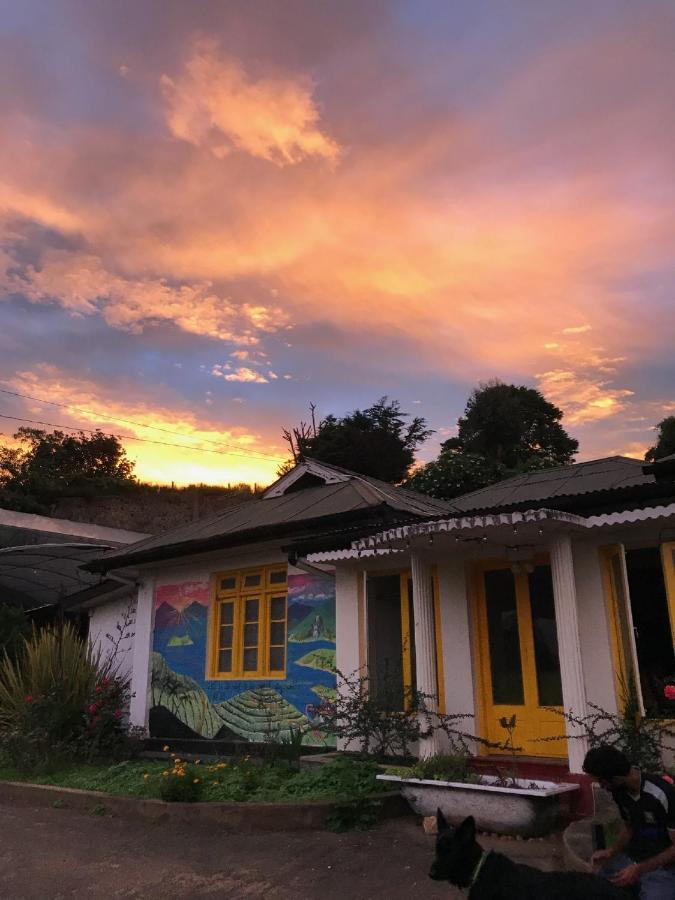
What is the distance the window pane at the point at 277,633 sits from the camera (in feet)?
31.2

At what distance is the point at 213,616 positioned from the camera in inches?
413

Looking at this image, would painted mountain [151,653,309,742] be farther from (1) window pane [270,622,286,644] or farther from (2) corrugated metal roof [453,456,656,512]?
(2) corrugated metal roof [453,456,656,512]

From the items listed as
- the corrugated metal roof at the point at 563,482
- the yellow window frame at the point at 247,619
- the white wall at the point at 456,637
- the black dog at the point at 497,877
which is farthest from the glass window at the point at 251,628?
the black dog at the point at 497,877

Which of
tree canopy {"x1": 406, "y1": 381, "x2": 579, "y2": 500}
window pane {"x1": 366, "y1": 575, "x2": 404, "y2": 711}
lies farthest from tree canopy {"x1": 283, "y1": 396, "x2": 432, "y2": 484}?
window pane {"x1": 366, "y1": 575, "x2": 404, "y2": 711}

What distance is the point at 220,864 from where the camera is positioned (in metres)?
5.64

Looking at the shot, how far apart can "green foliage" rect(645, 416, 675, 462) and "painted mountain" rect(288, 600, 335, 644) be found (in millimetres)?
17155

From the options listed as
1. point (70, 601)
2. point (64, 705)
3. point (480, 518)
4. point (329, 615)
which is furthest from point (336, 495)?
point (70, 601)

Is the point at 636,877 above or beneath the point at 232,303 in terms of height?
beneath

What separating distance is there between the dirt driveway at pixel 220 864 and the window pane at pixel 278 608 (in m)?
3.30

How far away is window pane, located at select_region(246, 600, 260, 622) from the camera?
9969 millimetres

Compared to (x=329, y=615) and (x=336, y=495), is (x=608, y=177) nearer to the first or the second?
(x=336, y=495)

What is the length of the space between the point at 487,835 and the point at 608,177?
7.59m

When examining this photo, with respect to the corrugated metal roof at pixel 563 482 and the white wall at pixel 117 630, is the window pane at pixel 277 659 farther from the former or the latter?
the white wall at pixel 117 630

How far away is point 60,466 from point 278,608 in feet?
104
